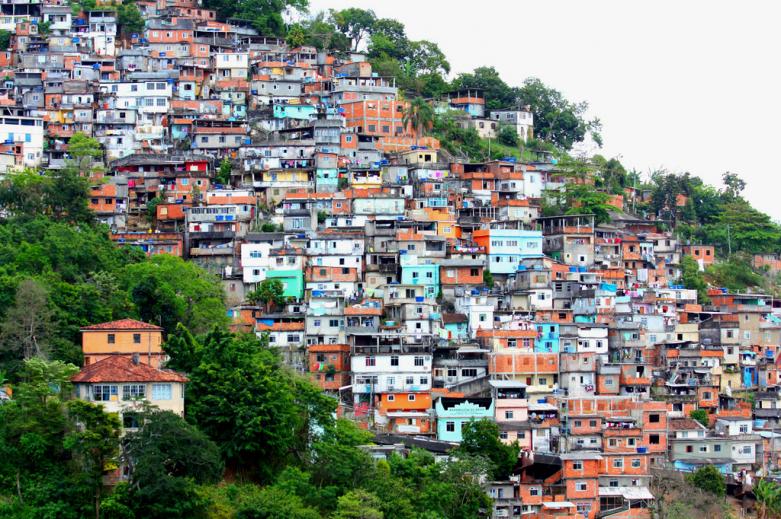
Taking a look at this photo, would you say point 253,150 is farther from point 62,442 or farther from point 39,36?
point 62,442

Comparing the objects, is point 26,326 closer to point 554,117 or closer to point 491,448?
point 491,448

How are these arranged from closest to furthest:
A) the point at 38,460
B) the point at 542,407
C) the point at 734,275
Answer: the point at 38,460
the point at 542,407
the point at 734,275

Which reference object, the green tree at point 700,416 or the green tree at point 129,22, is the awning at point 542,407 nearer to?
the green tree at point 700,416

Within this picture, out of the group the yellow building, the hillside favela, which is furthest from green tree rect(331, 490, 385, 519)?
the yellow building

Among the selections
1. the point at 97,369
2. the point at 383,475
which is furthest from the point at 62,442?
the point at 383,475

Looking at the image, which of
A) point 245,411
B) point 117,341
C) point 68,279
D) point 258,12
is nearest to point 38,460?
point 117,341
